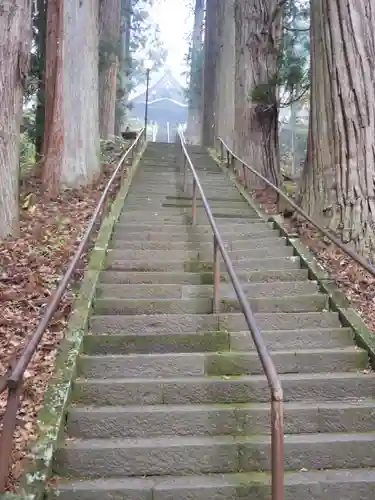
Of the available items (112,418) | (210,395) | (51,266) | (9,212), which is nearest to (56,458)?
(112,418)

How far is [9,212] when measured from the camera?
22.7ft

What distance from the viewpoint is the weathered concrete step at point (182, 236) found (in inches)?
298

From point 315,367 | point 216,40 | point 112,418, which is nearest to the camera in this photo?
point 112,418

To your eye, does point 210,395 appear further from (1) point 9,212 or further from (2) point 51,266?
(1) point 9,212

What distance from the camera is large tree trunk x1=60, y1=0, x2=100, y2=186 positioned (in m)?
9.81

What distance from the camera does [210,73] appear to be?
21.4m

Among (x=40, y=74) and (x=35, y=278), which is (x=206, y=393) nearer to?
(x=35, y=278)

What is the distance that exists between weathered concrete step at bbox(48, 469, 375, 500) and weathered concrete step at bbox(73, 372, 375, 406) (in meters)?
0.70

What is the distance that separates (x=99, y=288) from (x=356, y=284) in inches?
104

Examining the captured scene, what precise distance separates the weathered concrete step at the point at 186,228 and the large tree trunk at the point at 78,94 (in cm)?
218

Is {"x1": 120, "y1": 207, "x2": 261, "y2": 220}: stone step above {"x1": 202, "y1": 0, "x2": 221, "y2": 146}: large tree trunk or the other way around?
the other way around

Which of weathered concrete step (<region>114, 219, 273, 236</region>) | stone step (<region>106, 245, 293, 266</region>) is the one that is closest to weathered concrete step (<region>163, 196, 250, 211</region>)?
weathered concrete step (<region>114, 219, 273, 236</region>)

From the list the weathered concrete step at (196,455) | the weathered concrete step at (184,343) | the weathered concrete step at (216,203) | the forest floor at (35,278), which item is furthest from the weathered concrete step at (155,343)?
the weathered concrete step at (216,203)

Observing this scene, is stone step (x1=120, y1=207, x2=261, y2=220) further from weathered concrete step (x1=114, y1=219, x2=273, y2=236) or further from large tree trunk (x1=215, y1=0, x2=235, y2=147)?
large tree trunk (x1=215, y1=0, x2=235, y2=147)
